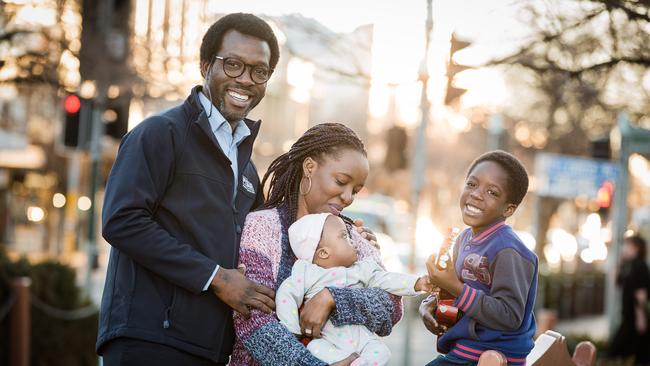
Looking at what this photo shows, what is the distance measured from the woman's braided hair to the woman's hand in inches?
14.2

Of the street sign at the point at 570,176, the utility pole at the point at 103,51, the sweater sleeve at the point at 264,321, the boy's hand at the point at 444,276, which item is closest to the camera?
the sweater sleeve at the point at 264,321

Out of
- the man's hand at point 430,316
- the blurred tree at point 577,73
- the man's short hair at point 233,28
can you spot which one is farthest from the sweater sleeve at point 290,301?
the blurred tree at point 577,73

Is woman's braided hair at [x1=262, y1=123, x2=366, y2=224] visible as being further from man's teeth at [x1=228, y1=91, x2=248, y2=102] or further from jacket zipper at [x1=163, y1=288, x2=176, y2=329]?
jacket zipper at [x1=163, y1=288, x2=176, y2=329]

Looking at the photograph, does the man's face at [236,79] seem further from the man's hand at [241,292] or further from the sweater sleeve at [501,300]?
the sweater sleeve at [501,300]

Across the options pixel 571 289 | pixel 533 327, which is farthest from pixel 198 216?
pixel 571 289

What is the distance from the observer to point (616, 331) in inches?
464

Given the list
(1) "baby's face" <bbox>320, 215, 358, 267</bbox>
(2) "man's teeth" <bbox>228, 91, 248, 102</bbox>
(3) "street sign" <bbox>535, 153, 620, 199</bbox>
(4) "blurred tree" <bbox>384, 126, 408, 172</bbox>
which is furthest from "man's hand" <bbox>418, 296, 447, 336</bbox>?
(4) "blurred tree" <bbox>384, 126, 408, 172</bbox>

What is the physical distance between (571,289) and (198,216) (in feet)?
58.9

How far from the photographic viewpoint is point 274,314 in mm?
3094

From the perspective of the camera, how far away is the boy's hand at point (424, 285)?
320 centimetres

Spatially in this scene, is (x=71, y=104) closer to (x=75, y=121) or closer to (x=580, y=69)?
(x=75, y=121)

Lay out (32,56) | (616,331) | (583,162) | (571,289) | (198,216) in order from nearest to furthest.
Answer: (198,216) → (32,56) → (616,331) → (583,162) → (571,289)

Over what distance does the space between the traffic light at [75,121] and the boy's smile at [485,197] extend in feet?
32.8

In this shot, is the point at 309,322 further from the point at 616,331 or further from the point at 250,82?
the point at 616,331
